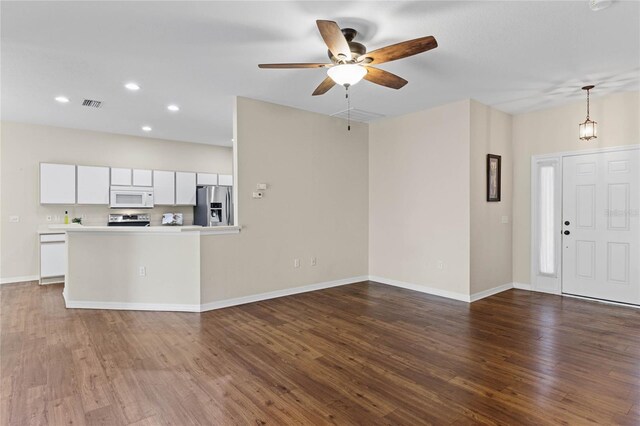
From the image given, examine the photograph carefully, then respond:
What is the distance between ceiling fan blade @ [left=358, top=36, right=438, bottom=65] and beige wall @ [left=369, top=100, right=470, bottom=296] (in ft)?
8.32

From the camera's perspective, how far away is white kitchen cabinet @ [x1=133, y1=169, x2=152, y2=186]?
6887 millimetres

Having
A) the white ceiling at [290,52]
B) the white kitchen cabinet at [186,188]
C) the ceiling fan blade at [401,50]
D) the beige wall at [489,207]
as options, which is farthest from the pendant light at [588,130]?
the white kitchen cabinet at [186,188]

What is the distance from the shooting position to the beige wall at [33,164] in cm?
594

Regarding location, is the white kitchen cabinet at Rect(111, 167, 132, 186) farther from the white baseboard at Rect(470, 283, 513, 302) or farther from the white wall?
the white baseboard at Rect(470, 283, 513, 302)

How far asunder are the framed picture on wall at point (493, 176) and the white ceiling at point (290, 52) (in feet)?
2.59

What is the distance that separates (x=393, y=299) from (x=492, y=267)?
165 centimetres

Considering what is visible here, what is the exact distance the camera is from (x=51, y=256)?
5914mm

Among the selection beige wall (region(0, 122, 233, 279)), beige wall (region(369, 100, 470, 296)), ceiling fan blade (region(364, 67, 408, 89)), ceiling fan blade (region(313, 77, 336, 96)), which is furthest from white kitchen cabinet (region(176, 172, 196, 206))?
ceiling fan blade (region(364, 67, 408, 89))

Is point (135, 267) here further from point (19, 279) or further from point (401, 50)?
point (401, 50)

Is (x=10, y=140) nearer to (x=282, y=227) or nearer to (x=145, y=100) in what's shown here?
(x=145, y=100)

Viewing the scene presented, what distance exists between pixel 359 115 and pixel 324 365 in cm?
405

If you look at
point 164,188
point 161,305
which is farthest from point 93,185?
point 161,305

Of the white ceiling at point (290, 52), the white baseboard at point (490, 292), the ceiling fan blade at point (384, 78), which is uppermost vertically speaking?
the white ceiling at point (290, 52)

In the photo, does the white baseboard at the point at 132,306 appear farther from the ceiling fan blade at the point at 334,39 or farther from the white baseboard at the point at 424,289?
the ceiling fan blade at the point at 334,39
